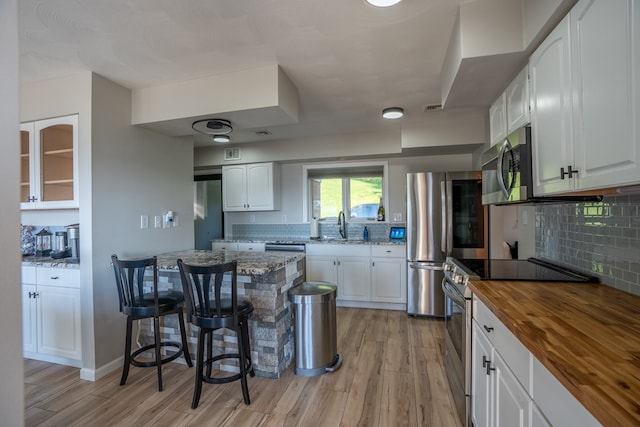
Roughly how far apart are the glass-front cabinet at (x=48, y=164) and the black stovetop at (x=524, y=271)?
10.9ft

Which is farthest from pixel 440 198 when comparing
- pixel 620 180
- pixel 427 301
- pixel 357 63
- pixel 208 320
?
pixel 208 320

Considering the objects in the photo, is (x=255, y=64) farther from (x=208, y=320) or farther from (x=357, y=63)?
(x=208, y=320)

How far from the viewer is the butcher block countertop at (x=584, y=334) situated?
69cm

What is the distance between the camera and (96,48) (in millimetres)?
2145

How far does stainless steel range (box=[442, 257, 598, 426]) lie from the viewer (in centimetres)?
177

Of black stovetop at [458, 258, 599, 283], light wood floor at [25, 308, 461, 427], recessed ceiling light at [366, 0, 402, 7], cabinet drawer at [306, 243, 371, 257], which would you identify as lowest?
light wood floor at [25, 308, 461, 427]

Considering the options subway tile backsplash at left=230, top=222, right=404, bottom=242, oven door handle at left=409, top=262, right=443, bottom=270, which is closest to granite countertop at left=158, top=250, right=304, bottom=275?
oven door handle at left=409, top=262, right=443, bottom=270

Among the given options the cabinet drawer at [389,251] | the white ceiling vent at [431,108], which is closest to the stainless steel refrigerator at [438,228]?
the cabinet drawer at [389,251]

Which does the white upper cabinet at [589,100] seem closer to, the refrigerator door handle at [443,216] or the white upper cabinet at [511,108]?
the white upper cabinet at [511,108]

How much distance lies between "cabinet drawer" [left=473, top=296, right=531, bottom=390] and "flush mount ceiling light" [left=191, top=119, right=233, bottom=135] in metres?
2.46

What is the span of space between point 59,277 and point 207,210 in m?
2.67

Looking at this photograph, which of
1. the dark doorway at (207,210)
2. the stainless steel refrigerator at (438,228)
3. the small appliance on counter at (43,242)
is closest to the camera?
the small appliance on counter at (43,242)

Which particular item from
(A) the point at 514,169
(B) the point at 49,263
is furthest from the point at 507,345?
(B) the point at 49,263

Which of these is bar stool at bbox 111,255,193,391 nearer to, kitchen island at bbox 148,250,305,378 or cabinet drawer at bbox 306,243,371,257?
kitchen island at bbox 148,250,305,378
